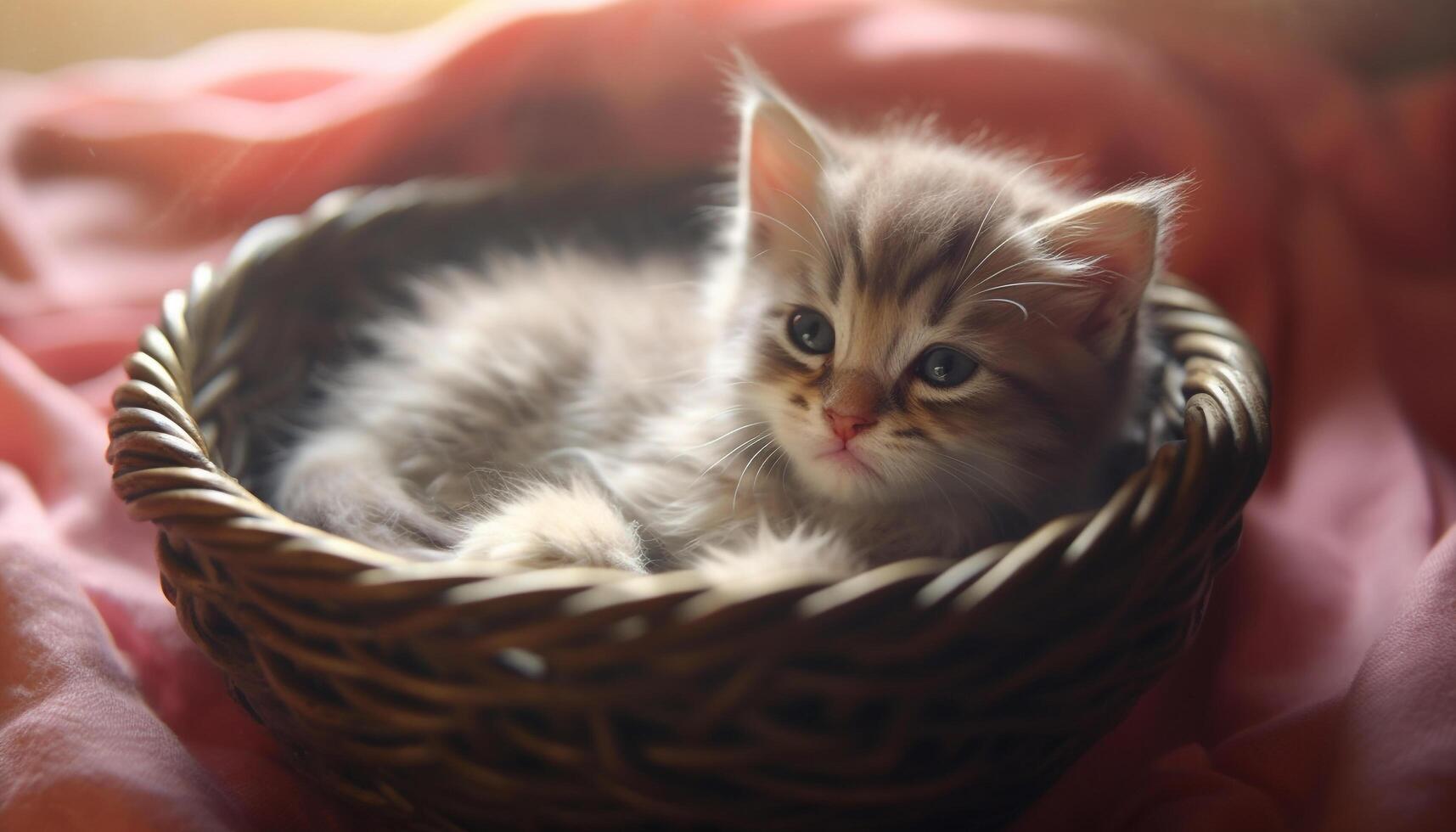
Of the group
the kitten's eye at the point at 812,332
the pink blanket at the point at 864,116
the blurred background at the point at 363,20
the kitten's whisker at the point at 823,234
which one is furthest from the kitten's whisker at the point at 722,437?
the blurred background at the point at 363,20

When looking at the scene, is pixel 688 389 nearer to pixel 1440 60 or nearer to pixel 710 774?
pixel 710 774

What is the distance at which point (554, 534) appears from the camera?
102cm

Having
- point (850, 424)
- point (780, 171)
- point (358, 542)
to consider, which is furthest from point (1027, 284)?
point (358, 542)

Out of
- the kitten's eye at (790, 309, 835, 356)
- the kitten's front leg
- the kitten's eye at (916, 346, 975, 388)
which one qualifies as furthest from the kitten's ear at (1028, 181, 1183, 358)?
the kitten's front leg

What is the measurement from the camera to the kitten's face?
42.3 inches

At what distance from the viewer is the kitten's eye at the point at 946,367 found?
110 cm

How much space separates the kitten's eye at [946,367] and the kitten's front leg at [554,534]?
0.37 metres

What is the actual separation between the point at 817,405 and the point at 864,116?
891mm

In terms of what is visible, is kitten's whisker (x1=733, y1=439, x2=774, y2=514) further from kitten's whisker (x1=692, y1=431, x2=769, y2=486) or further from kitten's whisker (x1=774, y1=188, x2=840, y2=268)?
kitten's whisker (x1=774, y1=188, x2=840, y2=268)

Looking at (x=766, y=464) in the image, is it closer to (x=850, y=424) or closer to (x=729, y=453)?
(x=729, y=453)

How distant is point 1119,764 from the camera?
118cm

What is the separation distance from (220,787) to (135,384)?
0.43m

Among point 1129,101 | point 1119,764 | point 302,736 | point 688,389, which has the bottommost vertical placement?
point 1119,764

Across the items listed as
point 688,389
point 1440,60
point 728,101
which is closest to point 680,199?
point 728,101
